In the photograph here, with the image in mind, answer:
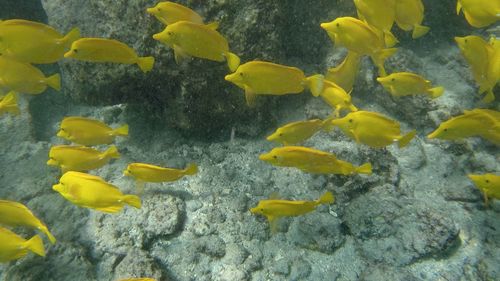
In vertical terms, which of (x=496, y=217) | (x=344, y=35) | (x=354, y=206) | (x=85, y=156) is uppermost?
(x=344, y=35)

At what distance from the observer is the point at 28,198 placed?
14.7ft

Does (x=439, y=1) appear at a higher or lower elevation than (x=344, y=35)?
lower

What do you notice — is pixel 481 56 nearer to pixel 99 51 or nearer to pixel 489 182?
pixel 489 182

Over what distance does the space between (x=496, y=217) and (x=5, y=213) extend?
212 inches

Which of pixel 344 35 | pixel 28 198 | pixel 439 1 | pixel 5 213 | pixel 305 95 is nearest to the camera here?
pixel 5 213

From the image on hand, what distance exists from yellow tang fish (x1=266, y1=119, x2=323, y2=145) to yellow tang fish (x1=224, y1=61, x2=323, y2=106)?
0.34m

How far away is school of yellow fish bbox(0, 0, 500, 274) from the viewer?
10.6 feet

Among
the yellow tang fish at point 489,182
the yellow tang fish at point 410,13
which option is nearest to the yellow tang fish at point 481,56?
the yellow tang fish at point 410,13

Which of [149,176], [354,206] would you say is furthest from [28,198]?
[354,206]

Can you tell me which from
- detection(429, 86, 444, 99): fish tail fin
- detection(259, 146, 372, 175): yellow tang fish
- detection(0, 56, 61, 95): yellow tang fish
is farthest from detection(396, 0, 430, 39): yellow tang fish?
detection(0, 56, 61, 95): yellow tang fish

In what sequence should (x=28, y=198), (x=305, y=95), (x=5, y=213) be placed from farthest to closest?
(x=305, y=95) → (x=28, y=198) → (x=5, y=213)

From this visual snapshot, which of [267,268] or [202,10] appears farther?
[202,10]

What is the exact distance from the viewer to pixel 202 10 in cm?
441

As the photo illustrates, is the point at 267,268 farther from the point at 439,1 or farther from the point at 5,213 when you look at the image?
the point at 439,1
